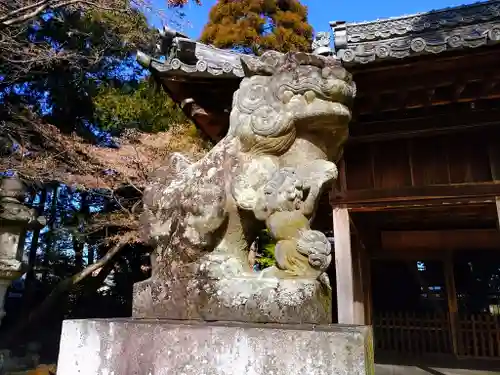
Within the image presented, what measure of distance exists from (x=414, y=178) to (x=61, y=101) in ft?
Result: 33.3

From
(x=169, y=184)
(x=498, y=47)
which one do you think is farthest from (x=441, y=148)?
(x=169, y=184)

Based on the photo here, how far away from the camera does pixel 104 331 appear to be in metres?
1.88

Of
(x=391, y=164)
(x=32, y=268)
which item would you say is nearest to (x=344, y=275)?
(x=391, y=164)

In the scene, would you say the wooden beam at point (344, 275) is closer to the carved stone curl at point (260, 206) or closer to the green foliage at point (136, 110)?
the carved stone curl at point (260, 206)

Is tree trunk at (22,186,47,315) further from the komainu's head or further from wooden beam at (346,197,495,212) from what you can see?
the komainu's head

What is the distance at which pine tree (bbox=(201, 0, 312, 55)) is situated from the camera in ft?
42.0

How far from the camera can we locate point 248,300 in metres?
1.76

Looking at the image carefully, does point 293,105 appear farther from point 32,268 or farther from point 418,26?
point 32,268

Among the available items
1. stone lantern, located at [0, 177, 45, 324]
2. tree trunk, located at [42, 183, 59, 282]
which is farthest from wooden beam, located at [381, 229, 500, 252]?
tree trunk, located at [42, 183, 59, 282]

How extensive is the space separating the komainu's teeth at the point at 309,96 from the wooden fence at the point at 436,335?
7.34 meters

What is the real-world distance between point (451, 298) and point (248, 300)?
25.5 feet

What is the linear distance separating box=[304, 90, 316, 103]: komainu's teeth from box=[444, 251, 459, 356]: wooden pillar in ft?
24.6

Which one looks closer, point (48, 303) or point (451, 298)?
point (451, 298)

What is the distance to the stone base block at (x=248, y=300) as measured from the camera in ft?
5.59
